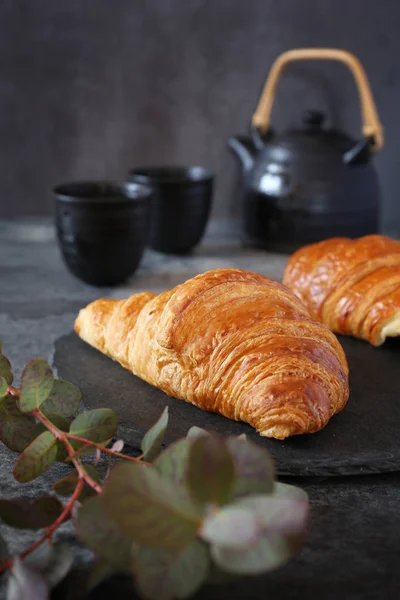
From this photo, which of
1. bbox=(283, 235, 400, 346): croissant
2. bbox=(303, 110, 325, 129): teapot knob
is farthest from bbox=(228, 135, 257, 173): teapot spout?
bbox=(283, 235, 400, 346): croissant

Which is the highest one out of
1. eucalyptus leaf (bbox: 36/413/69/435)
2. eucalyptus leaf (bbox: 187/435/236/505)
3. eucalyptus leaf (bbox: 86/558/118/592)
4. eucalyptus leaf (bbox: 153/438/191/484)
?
eucalyptus leaf (bbox: 187/435/236/505)

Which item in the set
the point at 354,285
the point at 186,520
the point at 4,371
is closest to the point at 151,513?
the point at 186,520

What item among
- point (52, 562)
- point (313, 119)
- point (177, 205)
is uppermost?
point (313, 119)

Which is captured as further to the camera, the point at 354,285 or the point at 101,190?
the point at 101,190

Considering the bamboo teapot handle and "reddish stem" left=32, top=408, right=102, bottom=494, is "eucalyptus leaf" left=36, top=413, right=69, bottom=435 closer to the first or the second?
"reddish stem" left=32, top=408, right=102, bottom=494

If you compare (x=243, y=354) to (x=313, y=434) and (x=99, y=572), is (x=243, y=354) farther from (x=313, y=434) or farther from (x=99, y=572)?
(x=99, y=572)

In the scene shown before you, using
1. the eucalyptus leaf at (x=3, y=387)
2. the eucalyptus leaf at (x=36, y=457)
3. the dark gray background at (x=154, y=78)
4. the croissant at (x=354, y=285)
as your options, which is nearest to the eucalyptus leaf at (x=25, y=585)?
the eucalyptus leaf at (x=36, y=457)

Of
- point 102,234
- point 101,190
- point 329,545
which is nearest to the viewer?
point 329,545
